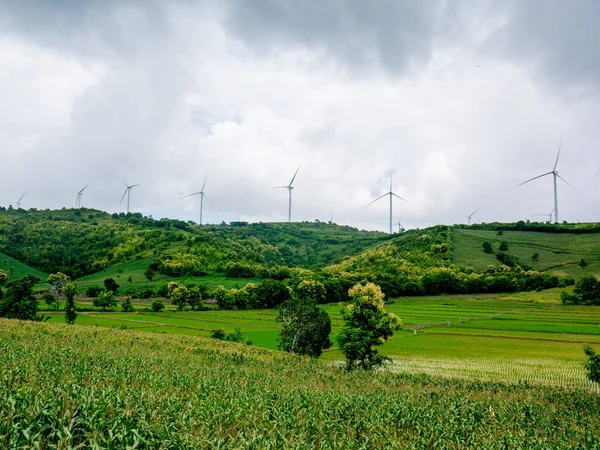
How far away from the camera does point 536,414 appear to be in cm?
2248

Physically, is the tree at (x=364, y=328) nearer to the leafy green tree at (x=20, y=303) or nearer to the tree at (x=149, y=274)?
the leafy green tree at (x=20, y=303)

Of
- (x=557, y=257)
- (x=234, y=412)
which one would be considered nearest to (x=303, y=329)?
(x=234, y=412)

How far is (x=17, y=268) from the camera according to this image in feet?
577

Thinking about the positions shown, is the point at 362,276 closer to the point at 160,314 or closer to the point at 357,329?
the point at 160,314

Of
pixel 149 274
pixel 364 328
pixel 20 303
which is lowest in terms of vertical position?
pixel 364 328

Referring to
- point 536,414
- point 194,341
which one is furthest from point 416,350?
point 536,414

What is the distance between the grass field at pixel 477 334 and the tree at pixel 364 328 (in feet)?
16.2

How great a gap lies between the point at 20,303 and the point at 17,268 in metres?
123

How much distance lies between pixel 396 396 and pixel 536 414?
23.5ft

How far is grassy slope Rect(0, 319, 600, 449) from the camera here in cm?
1259

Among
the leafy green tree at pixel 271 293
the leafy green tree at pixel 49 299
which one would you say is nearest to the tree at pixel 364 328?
the leafy green tree at pixel 271 293

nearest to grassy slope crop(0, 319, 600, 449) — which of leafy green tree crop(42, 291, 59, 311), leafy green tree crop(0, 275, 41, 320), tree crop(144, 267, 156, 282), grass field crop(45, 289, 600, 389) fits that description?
grass field crop(45, 289, 600, 389)

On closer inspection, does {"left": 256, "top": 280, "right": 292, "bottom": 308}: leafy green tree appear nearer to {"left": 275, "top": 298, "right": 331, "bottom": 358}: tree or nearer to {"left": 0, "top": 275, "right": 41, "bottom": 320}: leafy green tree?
{"left": 0, "top": 275, "right": 41, "bottom": 320}: leafy green tree

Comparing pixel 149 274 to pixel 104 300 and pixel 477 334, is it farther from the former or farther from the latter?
pixel 477 334
